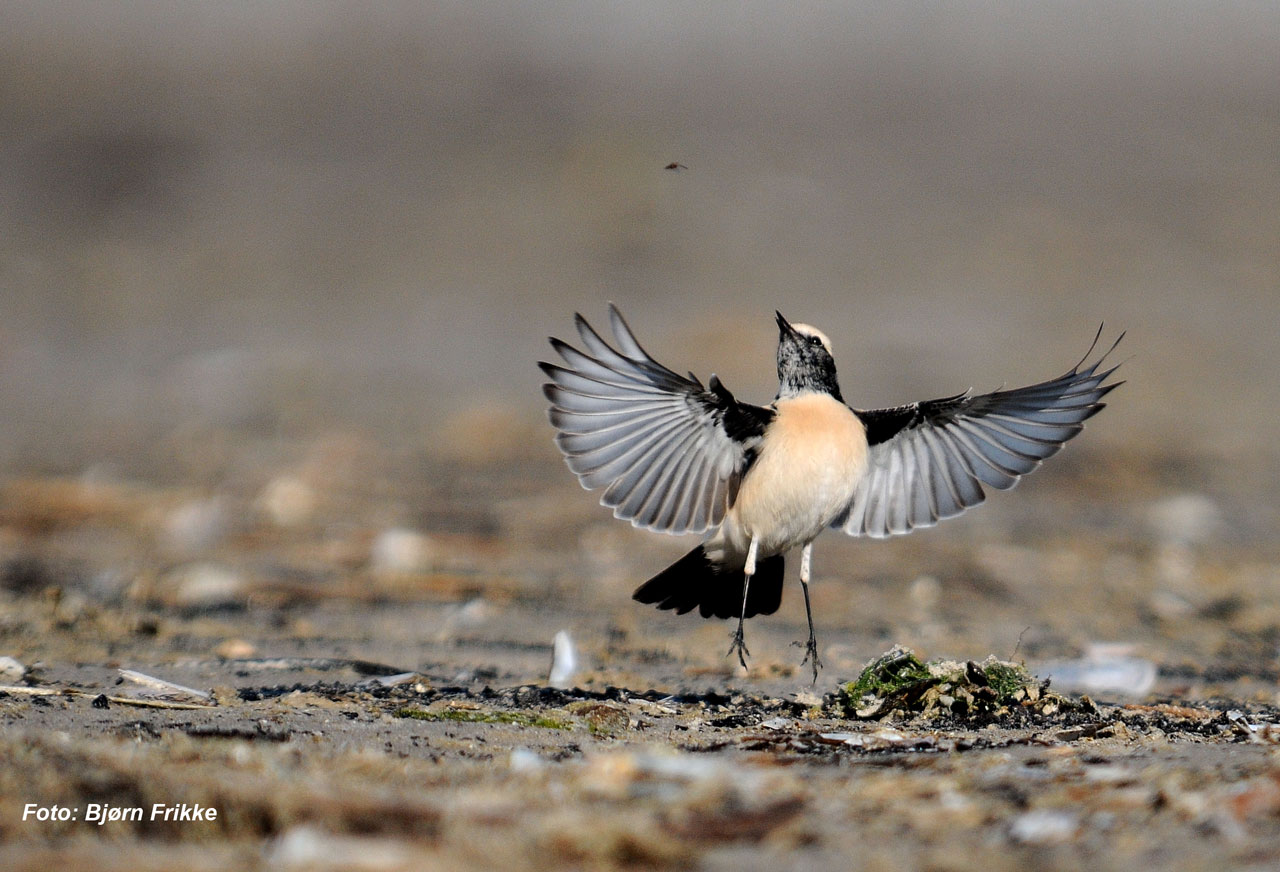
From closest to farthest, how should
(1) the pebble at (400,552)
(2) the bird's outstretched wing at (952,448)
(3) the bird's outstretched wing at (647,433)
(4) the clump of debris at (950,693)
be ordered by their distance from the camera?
1. (4) the clump of debris at (950,693)
2. (3) the bird's outstretched wing at (647,433)
3. (2) the bird's outstretched wing at (952,448)
4. (1) the pebble at (400,552)

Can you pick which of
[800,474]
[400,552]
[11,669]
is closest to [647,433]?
[800,474]

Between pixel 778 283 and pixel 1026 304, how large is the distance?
322 cm

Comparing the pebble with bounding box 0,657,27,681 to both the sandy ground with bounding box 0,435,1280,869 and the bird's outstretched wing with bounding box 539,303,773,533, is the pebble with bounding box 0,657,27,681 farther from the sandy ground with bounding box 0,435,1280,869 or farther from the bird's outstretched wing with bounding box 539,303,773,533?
the bird's outstretched wing with bounding box 539,303,773,533

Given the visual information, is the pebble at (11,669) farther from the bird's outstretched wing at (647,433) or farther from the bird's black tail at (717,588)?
the bird's black tail at (717,588)

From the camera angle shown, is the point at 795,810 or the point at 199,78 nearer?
the point at 795,810

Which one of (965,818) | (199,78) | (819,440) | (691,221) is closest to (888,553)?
(819,440)

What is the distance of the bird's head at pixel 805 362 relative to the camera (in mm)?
6434

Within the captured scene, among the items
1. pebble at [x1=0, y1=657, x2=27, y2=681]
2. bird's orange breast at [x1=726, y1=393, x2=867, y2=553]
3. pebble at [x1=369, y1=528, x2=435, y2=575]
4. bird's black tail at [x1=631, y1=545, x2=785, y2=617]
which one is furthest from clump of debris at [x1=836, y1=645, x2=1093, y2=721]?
pebble at [x1=369, y1=528, x2=435, y2=575]

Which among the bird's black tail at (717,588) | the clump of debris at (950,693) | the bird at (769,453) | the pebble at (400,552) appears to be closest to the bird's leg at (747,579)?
the bird at (769,453)

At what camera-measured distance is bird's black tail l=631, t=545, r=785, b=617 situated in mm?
6453

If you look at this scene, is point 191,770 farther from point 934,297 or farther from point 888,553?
point 934,297

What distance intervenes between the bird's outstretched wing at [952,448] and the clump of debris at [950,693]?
121 cm

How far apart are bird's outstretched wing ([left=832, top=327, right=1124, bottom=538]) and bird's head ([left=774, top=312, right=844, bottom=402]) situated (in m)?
0.24

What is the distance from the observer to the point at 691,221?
20.1 metres
